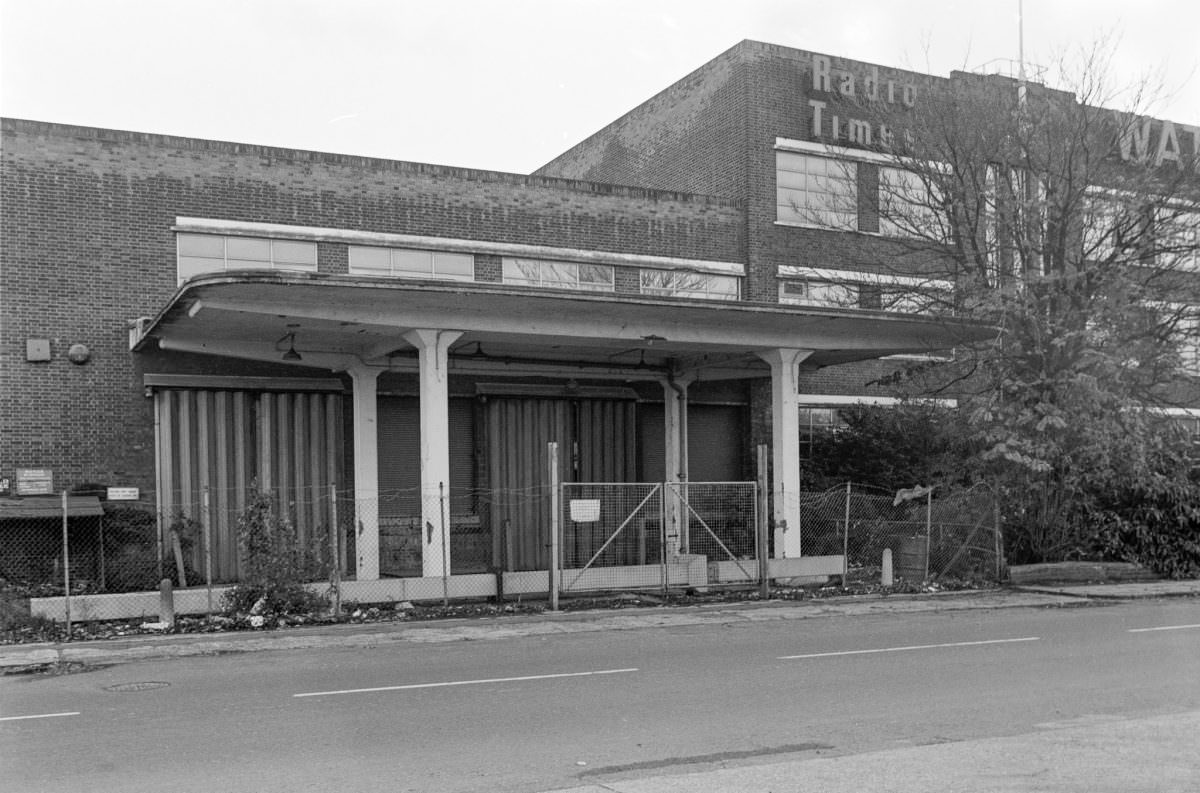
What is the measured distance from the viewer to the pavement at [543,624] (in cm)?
1398

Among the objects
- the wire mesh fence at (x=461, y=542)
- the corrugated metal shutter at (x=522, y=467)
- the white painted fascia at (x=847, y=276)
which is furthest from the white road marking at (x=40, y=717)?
the white painted fascia at (x=847, y=276)

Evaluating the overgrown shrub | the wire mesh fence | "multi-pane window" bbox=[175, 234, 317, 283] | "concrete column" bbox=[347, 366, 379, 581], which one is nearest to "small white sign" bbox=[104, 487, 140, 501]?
the wire mesh fence

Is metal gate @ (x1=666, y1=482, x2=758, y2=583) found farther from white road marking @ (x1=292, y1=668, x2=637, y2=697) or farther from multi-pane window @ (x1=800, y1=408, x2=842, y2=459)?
white road marking @ (x1=292, y1=668, x2=637, y2=697)

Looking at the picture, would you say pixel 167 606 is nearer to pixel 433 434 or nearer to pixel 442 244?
pixel 433 434

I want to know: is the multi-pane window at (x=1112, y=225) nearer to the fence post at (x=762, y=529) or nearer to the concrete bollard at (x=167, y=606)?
the fence post at (x=762, y=529)

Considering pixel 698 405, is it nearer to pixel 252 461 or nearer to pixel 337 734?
pixel 252 461

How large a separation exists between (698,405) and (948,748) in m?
19.4

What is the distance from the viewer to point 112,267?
21.2 meters

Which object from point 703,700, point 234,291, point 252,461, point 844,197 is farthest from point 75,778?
point 844,197

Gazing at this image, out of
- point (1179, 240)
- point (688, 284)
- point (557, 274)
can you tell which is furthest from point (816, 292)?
point (1179, 240)

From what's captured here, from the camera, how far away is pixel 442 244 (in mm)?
24125

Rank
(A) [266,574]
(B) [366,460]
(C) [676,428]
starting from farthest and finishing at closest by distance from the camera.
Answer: (C) [676,428] < (B) [366,460] < (A) [266,574]

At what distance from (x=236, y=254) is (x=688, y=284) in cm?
1005

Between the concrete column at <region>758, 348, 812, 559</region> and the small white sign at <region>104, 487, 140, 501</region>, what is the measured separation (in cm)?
1135
